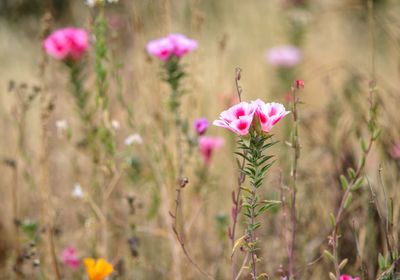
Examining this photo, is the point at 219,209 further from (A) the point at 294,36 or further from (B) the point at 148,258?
(A) the point at 294,36

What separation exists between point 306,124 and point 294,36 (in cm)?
202

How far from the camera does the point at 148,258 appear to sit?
2262 millimetres

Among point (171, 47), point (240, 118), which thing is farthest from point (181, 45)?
point (240, 118)

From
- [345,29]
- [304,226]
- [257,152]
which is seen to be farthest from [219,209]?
[345,29]

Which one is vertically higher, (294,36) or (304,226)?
(294,36)

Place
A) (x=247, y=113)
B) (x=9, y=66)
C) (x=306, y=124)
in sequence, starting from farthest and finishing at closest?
(x=9, y=66) < (x=306, y=124) < (x=247, y=113)

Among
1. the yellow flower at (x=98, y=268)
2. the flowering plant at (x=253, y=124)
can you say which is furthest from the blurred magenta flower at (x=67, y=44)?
the flowering plant at (x=253, y=124)

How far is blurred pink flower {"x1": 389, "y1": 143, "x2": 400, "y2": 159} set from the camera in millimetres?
1892

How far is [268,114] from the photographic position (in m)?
1.09

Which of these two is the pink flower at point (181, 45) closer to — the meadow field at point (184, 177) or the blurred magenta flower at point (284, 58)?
the meadow field at point (184, 177)

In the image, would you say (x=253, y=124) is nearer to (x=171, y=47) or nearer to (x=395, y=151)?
(x=171, y=47)

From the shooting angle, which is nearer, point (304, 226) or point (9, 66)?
point (304, 226)

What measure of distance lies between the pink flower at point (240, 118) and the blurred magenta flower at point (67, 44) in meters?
1.04

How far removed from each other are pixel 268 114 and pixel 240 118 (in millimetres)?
80
